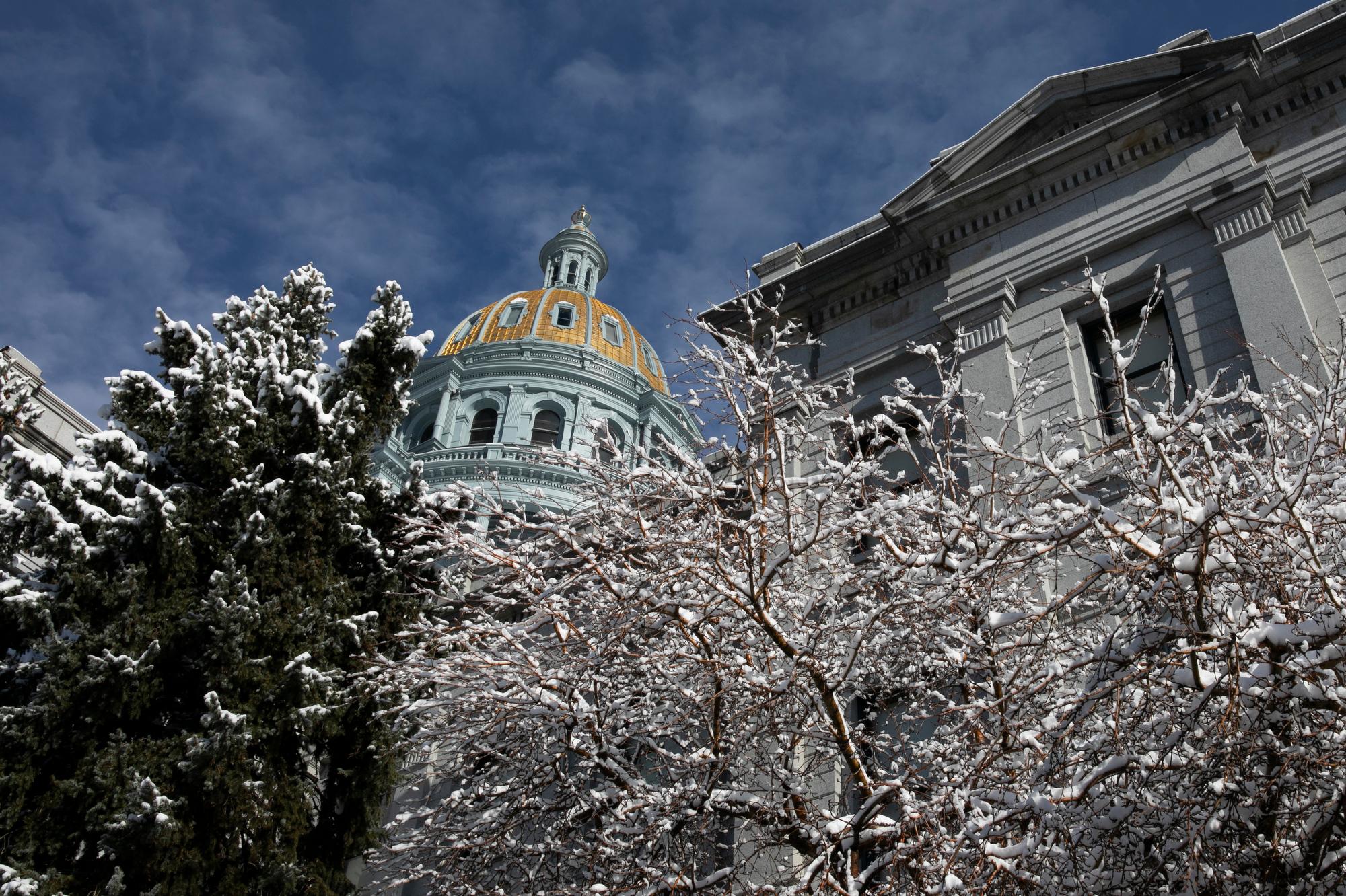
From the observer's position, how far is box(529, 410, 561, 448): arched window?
52.1 meters

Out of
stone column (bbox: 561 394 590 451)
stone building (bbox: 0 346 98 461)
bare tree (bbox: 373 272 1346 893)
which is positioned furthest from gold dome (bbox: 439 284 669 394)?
bare tree (bbox: 373 272 1346 893)

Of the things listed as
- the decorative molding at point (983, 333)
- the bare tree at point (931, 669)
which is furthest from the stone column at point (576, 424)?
the bare tree at point (931, 669)

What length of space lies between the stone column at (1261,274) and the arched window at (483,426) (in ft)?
133

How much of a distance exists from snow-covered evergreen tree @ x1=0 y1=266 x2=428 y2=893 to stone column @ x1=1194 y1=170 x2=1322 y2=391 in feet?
33.8

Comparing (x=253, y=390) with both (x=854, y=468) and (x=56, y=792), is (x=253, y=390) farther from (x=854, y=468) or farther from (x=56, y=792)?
(x=854, y=468)

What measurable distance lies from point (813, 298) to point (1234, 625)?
492 inches

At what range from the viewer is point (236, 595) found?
11.4 metres

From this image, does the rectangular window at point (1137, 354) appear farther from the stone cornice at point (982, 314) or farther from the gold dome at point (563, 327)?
the gold dome at point (563, 327)

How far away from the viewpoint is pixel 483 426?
5294 centimetres

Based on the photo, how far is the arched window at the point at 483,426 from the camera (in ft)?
172

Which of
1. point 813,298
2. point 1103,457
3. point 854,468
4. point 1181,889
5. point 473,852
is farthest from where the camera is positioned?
point 813,298

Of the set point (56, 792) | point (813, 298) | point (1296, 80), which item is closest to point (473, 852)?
point (56, 792)

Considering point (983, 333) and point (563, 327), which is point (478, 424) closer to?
point (563, 327)

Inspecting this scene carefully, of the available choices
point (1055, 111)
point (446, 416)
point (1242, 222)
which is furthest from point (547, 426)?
point (1242, 222)
